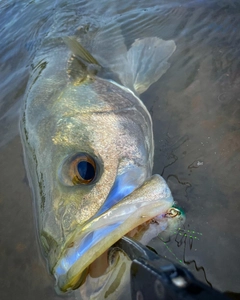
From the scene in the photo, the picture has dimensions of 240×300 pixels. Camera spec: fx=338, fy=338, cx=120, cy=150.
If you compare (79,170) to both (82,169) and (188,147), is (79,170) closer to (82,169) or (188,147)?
(82,169)

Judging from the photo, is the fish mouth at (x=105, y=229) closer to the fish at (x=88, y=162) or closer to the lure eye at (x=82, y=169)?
the fish at (x=88, y=162)

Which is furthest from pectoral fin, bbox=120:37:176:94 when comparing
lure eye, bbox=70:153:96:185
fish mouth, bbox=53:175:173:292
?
fish mouth, bbox=53:175:173:292

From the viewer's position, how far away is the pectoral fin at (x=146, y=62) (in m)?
3.16

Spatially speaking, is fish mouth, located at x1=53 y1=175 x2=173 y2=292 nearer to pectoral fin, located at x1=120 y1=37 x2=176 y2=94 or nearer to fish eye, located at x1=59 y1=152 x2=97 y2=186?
fish eye, located at x1=59 y1=152 x2=97 y2=186

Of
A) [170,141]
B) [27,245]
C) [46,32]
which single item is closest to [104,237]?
[27,245]

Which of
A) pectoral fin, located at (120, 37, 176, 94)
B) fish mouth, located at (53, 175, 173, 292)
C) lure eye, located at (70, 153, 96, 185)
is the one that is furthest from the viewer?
pectoral fin, located at (120, 37, 176, 94)

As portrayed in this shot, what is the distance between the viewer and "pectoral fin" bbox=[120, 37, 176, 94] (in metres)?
3.16

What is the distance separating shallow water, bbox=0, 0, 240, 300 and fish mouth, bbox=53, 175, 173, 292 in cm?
32

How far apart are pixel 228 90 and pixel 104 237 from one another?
177cm

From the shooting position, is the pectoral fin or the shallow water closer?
the shallow water

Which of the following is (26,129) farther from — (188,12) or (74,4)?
(74,4)

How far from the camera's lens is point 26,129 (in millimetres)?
2801

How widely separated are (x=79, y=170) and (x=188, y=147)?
0.92 m

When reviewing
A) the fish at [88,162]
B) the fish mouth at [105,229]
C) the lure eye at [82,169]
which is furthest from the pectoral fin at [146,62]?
the fish mouth at [105,229]
